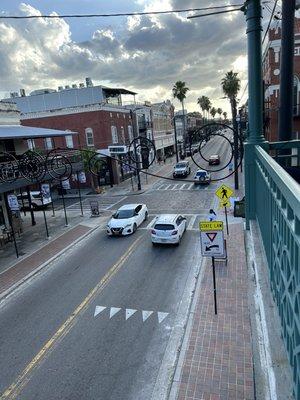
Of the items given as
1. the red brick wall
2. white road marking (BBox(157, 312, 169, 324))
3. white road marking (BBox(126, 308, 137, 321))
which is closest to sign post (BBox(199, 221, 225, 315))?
white road marking (BBox(157, 312, 169, 324))

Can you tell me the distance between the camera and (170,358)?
946 cm

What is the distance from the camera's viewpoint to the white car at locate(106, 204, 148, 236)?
21.3 meters

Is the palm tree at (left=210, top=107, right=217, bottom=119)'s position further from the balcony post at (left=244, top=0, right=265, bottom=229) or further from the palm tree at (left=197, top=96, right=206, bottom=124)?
the balcony post at (left=244, top=0, right=265, bottom=229)

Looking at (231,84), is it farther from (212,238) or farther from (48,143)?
(212,238)

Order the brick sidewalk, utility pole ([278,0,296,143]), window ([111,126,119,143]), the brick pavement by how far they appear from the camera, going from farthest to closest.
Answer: window ([111,126,119,143]) → the brick pavement → the brick sidewalk → utility pole ([278,0,296,143])

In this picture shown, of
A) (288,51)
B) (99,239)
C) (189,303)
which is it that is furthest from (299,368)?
(99,239)

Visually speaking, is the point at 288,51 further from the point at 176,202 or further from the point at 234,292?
the point at 176,202

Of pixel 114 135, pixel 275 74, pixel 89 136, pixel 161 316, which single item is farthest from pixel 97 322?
pixel 114 135

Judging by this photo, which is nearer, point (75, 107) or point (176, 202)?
point (176, 202)

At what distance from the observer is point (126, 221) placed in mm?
21672

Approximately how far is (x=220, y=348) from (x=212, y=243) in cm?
356

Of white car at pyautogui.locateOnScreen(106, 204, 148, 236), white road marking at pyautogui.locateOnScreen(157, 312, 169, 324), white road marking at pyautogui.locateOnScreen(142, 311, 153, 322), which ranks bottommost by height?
white road marking at pyautogui.locateOnScreen(157, 312, 169, 324)

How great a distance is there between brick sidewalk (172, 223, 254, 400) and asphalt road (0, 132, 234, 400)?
27.0 inches

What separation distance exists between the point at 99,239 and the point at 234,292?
35.7ft
